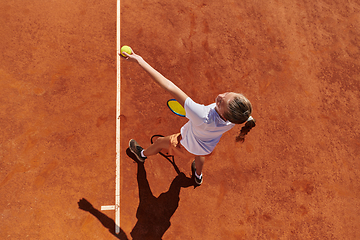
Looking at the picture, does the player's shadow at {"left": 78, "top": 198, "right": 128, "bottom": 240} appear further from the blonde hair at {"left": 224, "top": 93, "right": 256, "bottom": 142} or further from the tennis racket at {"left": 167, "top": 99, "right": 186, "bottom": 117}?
the blonde hair at {"left": 224, "top": 93, "right": 256, "bottom": 142}

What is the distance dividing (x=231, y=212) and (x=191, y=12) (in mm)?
5142

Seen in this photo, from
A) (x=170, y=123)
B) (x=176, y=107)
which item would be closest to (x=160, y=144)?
(x=176, y=107)

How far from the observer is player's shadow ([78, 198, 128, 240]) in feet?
11.8

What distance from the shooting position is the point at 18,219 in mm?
3463

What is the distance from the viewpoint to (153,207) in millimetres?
3854

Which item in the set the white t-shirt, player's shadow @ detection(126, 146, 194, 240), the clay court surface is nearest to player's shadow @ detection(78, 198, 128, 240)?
the clay court surface

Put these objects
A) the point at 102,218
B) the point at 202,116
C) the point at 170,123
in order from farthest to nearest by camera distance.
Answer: the point at 170,123 < the point at 102,218 < the point at 202,116

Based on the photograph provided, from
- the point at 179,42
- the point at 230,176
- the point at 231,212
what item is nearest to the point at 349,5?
the point at 179,42

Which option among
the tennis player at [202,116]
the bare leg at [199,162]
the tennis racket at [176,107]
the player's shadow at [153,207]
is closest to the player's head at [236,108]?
the tennis player at [202,116]

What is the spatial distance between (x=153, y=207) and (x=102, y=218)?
0.89 meters

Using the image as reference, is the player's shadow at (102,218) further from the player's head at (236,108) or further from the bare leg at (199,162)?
the player's head at (236,108)

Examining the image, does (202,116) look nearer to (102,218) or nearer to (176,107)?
(176,107)

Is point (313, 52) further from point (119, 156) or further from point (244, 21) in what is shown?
point (119, 156)

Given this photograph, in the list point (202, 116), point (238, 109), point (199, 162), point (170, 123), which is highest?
point (238, 109)
